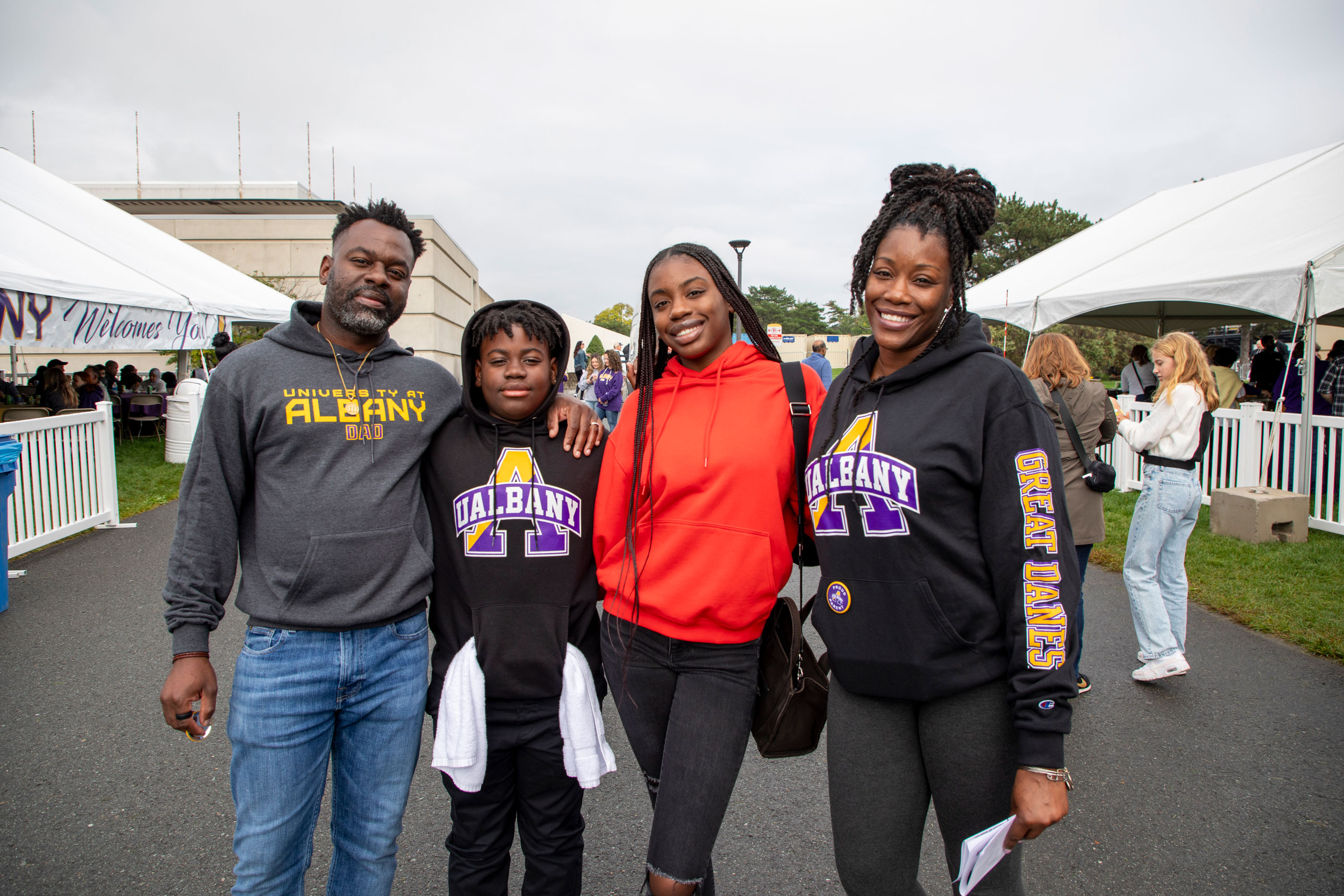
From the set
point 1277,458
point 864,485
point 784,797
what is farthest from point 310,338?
point 1277,458

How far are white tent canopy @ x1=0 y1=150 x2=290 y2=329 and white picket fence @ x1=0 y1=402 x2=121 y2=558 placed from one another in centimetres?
102

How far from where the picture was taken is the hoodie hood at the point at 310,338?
2008 mm

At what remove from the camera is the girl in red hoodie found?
1.90m

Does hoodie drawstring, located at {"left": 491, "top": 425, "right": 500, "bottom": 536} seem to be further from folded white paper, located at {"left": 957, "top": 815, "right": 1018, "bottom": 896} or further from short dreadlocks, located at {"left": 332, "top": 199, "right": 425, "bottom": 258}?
folded white paper, located at {"left": 957, "top": 815, "right": 1018, "bottom": 896}

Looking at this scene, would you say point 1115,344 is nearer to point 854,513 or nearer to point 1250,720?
point 1250,720

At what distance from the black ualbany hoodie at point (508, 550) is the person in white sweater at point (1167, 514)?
3559 mm

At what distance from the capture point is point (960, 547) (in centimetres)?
163

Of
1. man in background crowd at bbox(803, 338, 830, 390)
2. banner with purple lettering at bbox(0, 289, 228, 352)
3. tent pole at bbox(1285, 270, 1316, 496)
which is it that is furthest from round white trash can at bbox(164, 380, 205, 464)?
tent pole at bbox(1285, 270, 1316, 496)

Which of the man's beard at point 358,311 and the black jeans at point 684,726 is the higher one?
the man's beard at point 358,311

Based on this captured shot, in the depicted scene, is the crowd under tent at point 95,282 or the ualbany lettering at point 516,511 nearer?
the ualbany lettering at point 516,511

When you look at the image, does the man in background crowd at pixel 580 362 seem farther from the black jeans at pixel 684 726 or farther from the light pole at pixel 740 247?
the black jeans at pixel 684 726

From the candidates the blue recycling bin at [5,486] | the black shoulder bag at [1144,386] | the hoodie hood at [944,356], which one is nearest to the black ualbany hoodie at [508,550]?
the hoodie hood at [944,356]

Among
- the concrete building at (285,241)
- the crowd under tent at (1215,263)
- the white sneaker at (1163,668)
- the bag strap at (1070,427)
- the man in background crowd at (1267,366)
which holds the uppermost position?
the concrete building at (285,241)

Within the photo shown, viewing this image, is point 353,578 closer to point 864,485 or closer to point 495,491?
point 495,491
